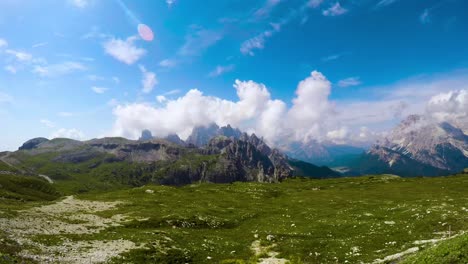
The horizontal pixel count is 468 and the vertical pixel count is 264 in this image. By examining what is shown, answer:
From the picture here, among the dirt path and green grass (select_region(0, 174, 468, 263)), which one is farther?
green grass (select_region(0, 174, 468, 263))

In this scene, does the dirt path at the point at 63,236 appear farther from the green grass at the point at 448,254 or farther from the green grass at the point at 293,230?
the green grass at the point at 448,254

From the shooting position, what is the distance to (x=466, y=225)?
131 ft

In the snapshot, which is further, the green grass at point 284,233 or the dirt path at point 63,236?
→ the green grass at point 284,233

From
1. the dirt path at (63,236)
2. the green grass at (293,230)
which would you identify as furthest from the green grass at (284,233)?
the dirt path at (63,236)

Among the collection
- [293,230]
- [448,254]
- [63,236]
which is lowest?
[293,230]

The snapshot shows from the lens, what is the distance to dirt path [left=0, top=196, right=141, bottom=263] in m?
30.7

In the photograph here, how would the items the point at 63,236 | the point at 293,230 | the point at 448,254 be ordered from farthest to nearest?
the point at 293,230 → the point at 63,236 → the point at 448,254

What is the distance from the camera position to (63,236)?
126ft

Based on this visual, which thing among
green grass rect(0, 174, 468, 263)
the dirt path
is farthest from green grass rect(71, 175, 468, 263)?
the dirt path

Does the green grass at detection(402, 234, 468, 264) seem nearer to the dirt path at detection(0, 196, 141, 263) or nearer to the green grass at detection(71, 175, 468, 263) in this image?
the green grass at detection(71, 175, 468, 263)

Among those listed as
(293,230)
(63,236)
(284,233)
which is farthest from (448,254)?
(63,236)

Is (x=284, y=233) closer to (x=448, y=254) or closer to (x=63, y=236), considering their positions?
(x=448, y=254)

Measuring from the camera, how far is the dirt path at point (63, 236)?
30.7m

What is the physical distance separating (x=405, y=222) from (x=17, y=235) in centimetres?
5001
